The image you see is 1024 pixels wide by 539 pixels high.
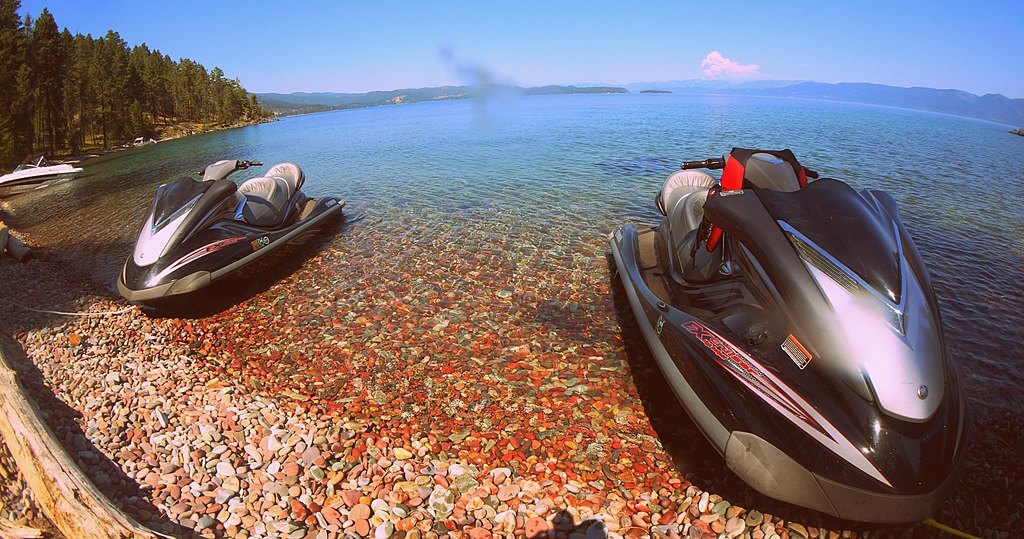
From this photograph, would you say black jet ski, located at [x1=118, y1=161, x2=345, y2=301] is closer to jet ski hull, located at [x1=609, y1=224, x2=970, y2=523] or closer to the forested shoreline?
jet ski hull, located at [x1=609, y1=224, x2=970, y2=523]

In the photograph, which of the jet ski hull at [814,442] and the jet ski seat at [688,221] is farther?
the jet ski seat at [688,221]

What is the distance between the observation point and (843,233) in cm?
326

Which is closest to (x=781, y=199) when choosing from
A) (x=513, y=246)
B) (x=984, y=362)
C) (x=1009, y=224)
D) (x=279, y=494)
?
(x=984, y=362)

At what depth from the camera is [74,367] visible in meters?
5.73

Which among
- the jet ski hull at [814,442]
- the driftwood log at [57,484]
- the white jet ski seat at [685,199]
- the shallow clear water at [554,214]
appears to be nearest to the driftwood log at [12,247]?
the shallow clear water at [554,214]

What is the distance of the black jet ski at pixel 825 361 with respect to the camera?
2.65 meters

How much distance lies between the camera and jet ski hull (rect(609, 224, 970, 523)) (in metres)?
2.59

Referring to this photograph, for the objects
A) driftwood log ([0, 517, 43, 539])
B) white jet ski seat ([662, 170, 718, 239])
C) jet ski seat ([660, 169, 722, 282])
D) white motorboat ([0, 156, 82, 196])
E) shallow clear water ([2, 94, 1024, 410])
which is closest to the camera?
driftwood log ([0, 517, 43, 539])

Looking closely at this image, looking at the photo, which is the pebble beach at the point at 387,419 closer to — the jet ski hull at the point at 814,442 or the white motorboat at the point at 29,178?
the jet ski hull at the point at 814,442

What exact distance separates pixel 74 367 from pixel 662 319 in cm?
713

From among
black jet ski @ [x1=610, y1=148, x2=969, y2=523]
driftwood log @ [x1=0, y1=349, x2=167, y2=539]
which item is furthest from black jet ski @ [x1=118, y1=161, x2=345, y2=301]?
black jet ski @ [x1=610, y1=148, x2=969, y2=523]

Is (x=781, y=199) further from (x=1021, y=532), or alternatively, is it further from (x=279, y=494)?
(x=279, y=494)

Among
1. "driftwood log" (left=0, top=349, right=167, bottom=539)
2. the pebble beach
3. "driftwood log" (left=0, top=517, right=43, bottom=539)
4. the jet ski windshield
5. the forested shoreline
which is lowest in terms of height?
the pebble beach

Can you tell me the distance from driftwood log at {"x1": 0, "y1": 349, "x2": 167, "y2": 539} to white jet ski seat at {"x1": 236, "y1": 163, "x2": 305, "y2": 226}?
15.3 feet
